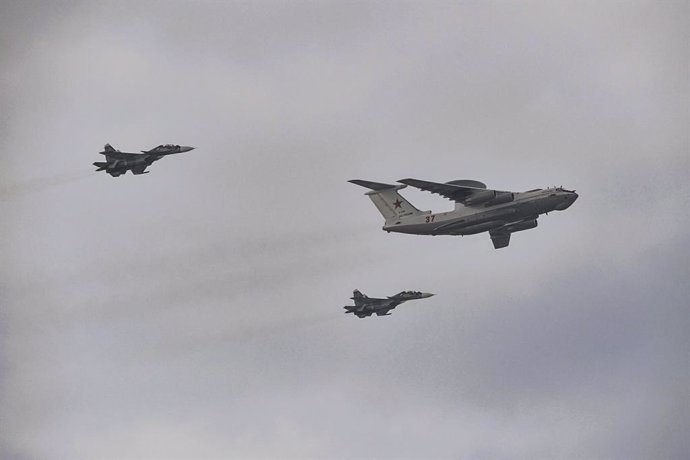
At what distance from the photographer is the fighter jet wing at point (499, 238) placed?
343ft

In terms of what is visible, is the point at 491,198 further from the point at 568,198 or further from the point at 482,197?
the point at 568,198

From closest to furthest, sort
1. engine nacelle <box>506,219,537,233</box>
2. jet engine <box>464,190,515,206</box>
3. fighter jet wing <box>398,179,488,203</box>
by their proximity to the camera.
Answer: jet engine <box>464,190,515,206</box> → fighter jet wing <box>398,179,488,203</box> → engine nacelle <box>506,219,537,233</box>

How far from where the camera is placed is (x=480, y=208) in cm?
10106

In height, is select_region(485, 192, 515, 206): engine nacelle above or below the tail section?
below

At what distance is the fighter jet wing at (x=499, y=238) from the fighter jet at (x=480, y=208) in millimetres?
1377

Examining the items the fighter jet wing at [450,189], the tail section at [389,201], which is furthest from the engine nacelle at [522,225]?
the tail section at [389,201]

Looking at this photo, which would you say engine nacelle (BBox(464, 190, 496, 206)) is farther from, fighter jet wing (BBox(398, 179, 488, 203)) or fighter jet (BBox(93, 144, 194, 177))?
fighter jet (BBox(93, 144, 194, 177))

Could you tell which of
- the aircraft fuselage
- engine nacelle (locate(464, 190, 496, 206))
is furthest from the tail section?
engine nacelle (locate(464, 190, 496, 206))

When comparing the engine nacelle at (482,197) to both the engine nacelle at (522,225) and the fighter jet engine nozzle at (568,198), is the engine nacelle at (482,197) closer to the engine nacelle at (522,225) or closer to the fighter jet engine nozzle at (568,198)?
the engine nacelle at (522,225)

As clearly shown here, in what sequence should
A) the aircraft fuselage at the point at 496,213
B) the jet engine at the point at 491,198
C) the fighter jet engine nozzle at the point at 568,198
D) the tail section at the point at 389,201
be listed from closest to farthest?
the fighter jet engine nozzle at the point at 568,198
the aircraft fuselage at the point at 496,213
the jet engine at the point at 491,198
the tail section at the point at 389,201

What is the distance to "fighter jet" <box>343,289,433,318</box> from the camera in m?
110

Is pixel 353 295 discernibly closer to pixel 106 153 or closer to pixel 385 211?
pixel 385 211

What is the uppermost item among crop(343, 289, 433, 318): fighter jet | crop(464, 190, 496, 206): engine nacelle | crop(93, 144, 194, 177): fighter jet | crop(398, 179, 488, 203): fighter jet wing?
crop(93, 144, 194, 177): fighter jet

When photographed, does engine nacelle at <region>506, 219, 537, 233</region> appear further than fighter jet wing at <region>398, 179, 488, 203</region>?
Yes
